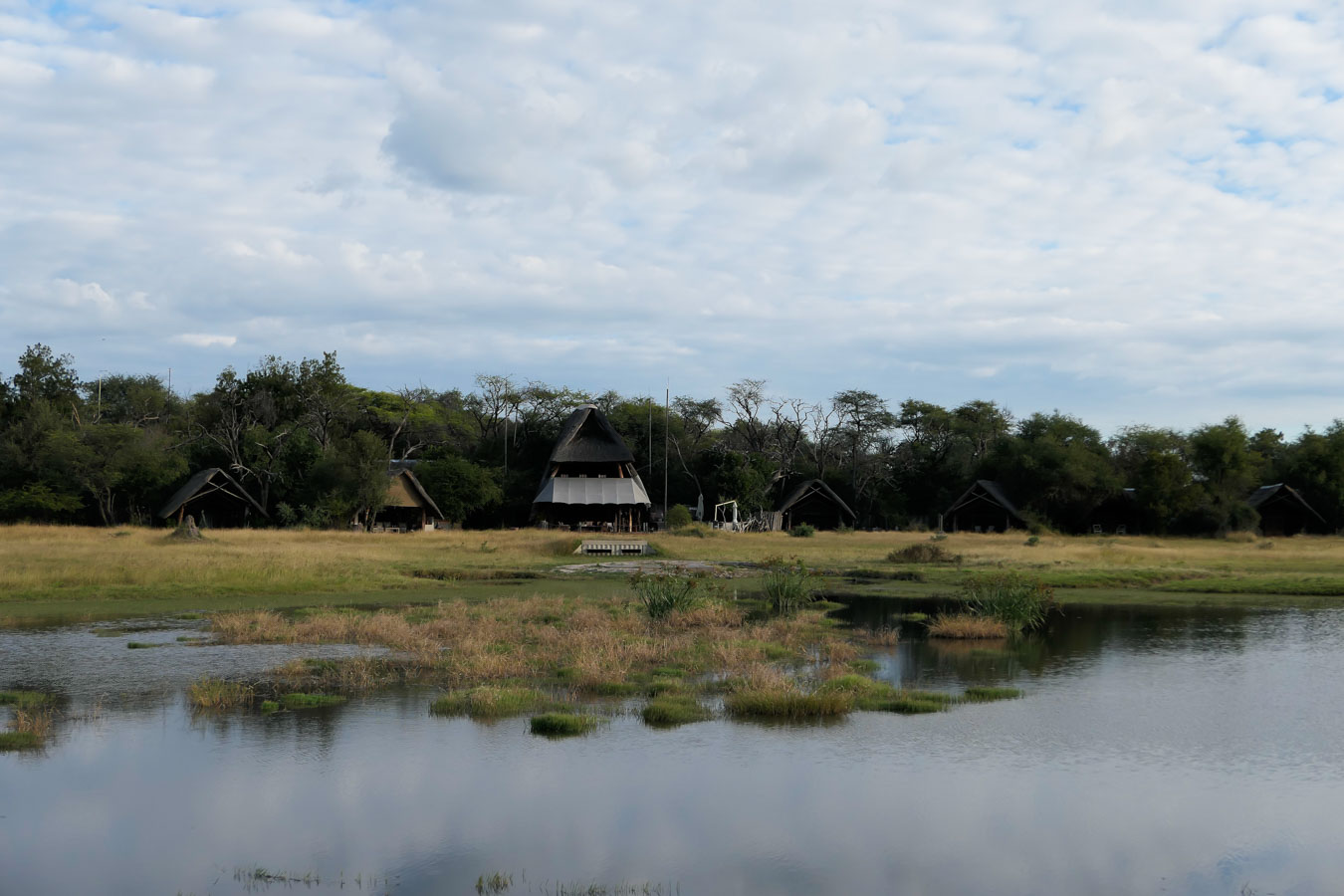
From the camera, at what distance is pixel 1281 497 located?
58344 mm

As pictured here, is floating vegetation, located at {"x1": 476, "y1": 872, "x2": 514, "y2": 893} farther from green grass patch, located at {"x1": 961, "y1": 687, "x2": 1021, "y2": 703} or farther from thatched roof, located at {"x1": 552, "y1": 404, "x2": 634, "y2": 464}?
thatched roof, located at {"x1": 552, "y1": 404, "x2": 634, "y2": 464}

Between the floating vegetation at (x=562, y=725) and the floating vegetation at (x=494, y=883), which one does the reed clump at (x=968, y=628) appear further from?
the floating vegetation at (x=494, y=883)

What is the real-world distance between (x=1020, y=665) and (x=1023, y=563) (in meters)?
19.2

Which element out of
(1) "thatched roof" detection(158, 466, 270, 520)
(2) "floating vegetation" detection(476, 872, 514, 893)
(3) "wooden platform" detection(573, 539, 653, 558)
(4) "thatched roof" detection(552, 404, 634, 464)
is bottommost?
(2) "floating vegetation" detection(476, 872, 514, 893)

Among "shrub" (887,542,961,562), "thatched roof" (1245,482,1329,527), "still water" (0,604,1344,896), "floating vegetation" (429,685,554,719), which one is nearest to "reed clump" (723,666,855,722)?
"still water" (0,604,1344,896)

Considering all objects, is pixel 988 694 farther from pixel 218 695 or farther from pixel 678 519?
pixel 678 519

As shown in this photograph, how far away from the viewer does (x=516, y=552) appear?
41406mm

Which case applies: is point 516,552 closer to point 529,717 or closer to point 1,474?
point 529,717

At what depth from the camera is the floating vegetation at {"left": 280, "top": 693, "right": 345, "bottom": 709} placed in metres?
14.1

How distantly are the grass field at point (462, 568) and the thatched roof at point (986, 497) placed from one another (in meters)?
13.6

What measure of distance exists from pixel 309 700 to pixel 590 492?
4335cm

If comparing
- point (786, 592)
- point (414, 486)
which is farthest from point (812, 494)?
point (786, 592)

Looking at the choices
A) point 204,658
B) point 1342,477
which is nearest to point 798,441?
point 1342,477

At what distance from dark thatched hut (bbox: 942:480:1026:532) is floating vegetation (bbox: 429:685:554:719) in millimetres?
50077
